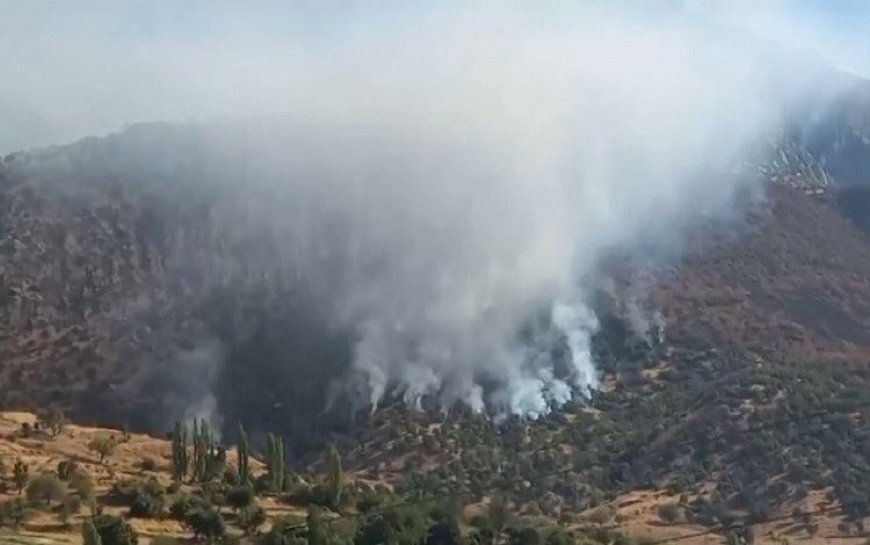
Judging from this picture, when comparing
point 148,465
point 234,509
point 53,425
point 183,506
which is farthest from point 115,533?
point 53,425

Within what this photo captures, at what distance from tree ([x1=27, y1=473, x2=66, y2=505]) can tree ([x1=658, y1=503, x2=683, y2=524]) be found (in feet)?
108

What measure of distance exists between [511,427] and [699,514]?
24.9 m

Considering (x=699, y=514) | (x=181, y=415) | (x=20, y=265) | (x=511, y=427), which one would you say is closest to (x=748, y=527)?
(x=699, y=514)

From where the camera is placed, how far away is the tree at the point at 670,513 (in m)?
64.1

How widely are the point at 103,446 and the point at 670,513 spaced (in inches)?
1237

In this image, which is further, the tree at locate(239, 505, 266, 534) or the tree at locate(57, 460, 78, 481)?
the tree at locate(57, 460, 78, 481)

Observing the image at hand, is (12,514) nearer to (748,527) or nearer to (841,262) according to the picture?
(748,527)

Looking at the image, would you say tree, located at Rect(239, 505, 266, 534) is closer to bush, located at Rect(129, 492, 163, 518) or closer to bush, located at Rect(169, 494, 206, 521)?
bush, located at Rect(169, 494, 206, 521)

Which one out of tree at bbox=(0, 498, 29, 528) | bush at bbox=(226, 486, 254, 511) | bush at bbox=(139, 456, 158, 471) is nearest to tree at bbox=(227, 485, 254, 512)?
bush at bbox=(226, 486, 254, 511)

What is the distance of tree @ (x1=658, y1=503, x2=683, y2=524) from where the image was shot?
64.1 meters

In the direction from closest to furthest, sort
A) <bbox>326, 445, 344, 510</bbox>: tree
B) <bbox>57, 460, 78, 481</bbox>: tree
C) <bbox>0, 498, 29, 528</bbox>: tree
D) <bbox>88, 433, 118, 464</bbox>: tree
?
<bbox>0, 498, 29, 528</bbox>: tree
<bbox>57, 460, 78, 481</bbox>: tree
<bbox>326, 445, 344, 510</bbox>: tree
<bbox>88, 433, 118, 464</bbox>: tree

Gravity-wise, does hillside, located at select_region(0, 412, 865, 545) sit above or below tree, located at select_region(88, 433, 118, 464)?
below

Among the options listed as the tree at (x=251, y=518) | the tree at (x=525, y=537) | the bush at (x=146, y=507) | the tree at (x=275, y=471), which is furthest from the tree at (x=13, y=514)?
the tree at (x=525, y=537)

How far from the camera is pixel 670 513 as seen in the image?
2547 inches
